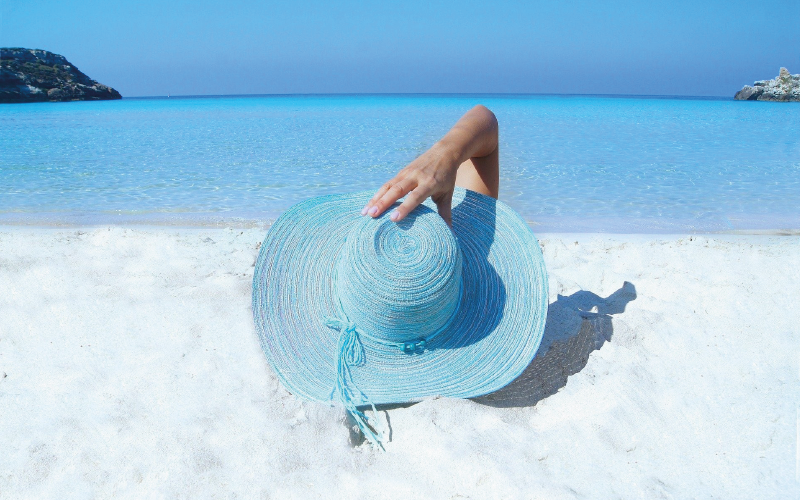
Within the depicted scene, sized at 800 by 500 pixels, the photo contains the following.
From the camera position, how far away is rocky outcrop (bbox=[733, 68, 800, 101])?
1479 inches

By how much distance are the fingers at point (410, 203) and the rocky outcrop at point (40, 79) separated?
1566 inches

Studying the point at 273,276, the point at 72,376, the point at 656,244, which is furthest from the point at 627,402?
the point at 656,244

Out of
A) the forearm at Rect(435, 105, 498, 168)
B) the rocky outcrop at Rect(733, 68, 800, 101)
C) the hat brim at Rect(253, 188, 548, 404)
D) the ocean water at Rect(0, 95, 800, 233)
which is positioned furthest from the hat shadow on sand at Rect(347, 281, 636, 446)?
the rocky outcrop at Rect(733, 68, 800, 101)

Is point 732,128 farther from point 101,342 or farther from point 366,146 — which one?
point 101,342

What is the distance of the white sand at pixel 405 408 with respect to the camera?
1.47 m

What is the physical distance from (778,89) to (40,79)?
163 ft

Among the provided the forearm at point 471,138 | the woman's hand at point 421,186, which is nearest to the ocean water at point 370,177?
the forearm at point 471,138

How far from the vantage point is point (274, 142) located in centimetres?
1150

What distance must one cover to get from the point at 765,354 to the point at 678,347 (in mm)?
285

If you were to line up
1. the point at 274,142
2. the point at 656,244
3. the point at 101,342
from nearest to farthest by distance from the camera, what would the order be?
the point at 101,342, the point at 656,244, the point at 274,142

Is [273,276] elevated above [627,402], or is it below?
above

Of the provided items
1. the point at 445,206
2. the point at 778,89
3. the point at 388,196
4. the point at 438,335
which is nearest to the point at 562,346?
the point at 438,335

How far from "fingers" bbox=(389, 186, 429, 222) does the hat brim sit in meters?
0.29

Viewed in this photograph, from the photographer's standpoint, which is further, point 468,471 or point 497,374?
point 497,374
